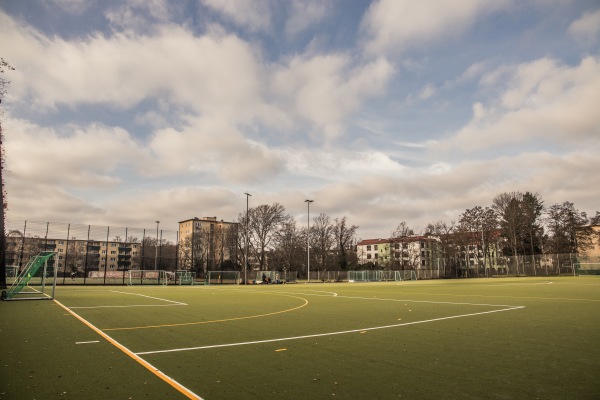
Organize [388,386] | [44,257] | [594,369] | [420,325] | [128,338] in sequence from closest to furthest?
[388,386], [594,369], [128,338], [420,325], [44,257]

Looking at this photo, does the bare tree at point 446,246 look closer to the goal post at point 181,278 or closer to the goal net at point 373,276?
the goal net at point 373,276

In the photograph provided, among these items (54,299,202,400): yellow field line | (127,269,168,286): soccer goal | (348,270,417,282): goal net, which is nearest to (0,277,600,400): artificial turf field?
(54,299,202,400): yellow field line

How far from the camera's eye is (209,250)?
228ft

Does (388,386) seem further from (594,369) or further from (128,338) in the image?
(128,338)

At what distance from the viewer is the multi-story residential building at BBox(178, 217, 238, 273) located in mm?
60906

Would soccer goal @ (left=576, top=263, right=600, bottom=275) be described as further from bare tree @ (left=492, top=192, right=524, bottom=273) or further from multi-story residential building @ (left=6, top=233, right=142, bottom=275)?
multi-story residential building @ (left=6, top=233, right=142, bottom=275)

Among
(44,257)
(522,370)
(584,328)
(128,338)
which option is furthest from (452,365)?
(44,257)

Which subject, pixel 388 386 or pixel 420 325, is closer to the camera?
pixel 388 386

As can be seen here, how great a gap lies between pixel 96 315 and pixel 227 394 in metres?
9.81

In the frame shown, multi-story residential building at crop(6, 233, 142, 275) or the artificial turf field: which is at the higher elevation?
multi-story residential building at crop(6, 233, 142, 275)

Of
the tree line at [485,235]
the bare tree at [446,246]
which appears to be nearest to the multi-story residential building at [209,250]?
the tree line at [485,235]

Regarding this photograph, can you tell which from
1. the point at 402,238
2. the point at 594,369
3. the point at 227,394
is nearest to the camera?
the point at 227,394

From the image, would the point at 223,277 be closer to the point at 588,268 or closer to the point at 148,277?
the point at 148,277

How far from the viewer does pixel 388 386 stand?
184 inches
